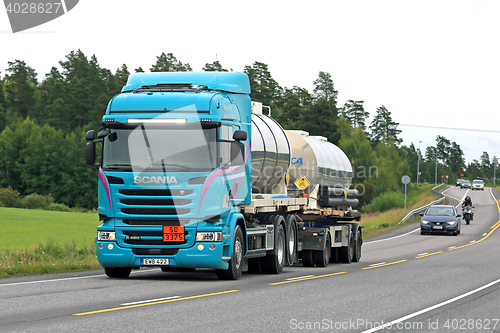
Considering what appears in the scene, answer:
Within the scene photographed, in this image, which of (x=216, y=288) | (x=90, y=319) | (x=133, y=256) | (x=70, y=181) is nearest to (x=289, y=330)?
(x=90, y=319)

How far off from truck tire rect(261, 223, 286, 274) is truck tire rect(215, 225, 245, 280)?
184 centimetres

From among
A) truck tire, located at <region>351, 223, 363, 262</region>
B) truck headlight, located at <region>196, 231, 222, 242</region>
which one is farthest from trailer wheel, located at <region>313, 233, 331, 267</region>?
truck headlight, located at <region>196, 231, 222, 242</region>

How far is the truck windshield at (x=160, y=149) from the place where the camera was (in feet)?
44.0

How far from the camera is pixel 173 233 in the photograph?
13.5 m

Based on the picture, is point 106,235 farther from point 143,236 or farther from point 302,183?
point 302,183

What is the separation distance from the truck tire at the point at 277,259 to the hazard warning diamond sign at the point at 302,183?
2693 millimetres

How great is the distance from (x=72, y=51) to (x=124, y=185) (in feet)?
471

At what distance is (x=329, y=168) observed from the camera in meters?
22.2

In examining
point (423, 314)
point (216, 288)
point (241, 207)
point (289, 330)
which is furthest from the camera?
point (241, 207)

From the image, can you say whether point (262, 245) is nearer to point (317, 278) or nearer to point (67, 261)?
point (317, 278)

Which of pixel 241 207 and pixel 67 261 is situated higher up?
pixel 241 207

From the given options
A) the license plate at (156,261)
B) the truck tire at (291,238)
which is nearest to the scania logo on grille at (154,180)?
the license plate at (156,261)

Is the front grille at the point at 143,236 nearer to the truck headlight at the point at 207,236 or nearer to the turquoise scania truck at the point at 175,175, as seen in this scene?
the turquoise scania truck at the point at 175,175

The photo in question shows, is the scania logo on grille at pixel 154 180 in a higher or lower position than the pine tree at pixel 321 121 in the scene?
lower
